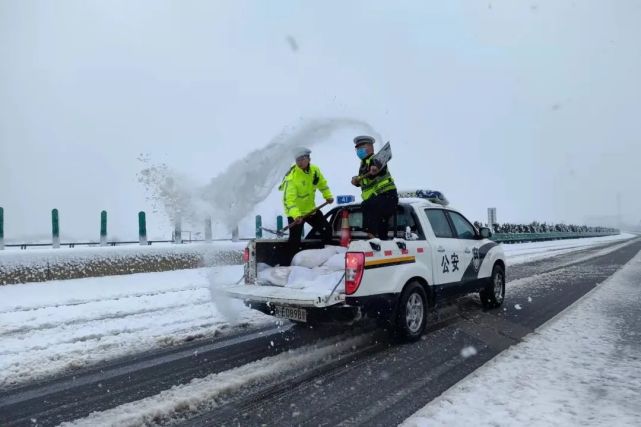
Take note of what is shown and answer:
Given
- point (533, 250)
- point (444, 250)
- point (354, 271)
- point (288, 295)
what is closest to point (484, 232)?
point (444, 250)

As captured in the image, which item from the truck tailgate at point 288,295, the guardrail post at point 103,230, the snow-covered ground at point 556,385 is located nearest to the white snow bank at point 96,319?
the truck tailgate at point 288,295

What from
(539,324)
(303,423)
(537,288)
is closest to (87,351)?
(303,423)

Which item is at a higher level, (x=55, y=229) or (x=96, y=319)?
(x=55, y=229)

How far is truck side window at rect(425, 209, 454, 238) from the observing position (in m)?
6.77

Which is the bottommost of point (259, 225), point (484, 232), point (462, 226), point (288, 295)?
point (288, 295)

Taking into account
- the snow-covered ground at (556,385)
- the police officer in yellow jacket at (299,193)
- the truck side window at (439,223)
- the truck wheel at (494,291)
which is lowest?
the snow-covered ground at (556,385)

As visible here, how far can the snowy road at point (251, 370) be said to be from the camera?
12.3ft

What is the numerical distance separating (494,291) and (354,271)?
402 cm

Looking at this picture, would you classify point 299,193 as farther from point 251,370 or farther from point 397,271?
point 251,370

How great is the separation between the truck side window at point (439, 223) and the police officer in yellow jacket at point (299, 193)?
1.44 metres

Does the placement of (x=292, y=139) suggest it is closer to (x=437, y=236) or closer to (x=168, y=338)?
(x=437, y=236)

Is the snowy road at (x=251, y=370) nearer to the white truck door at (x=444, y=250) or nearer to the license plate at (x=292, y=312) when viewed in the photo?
the license plate at (x=292, y=312)

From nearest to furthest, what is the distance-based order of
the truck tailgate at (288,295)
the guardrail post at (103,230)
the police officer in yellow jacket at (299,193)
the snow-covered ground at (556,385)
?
1. the snow-covered ground at (556,385)
2. the truck tailgate at (288,295)
3. the police officer in yellow jacket at (299,193)
4. the guardrail post at (103,230)

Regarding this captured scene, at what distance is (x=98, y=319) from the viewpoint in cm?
736
